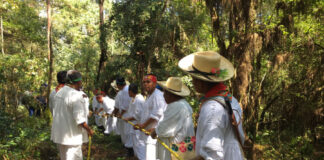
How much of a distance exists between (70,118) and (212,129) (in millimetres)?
2900

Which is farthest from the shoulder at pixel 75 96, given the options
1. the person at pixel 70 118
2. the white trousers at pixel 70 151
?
the white trousers at pixel 70 151

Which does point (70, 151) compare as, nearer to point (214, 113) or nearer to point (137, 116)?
point (137, 116)

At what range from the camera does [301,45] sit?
716cm

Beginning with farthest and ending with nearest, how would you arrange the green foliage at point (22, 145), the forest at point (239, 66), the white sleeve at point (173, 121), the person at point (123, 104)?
the person at point (123, 104), the forest at point (239, 66), the green foliage at point (22, 145), the white sleeve at point (173, 121)

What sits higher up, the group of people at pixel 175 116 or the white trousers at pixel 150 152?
the group of people at pixel 175 116

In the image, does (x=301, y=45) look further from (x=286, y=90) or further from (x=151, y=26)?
(x=151, y=26)

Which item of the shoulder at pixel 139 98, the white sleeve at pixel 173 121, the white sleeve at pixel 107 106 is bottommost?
the white sleeve at pixel 107 106

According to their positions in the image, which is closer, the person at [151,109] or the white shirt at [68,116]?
the white shirt at [68,116]

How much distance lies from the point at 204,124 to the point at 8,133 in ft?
18.0

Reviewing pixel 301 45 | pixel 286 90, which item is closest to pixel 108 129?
pixel 286 90

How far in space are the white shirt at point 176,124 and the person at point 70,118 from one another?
1.32 metres

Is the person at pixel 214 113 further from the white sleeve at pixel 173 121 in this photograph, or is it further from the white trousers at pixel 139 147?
the white trousers at pixel 139 147

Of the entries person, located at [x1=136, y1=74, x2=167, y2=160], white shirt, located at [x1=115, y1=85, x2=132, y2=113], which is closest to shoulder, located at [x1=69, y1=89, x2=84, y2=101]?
person, located at [x1=136, y1=74, x2=167, y2=160]

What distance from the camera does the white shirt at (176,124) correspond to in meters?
3.81
